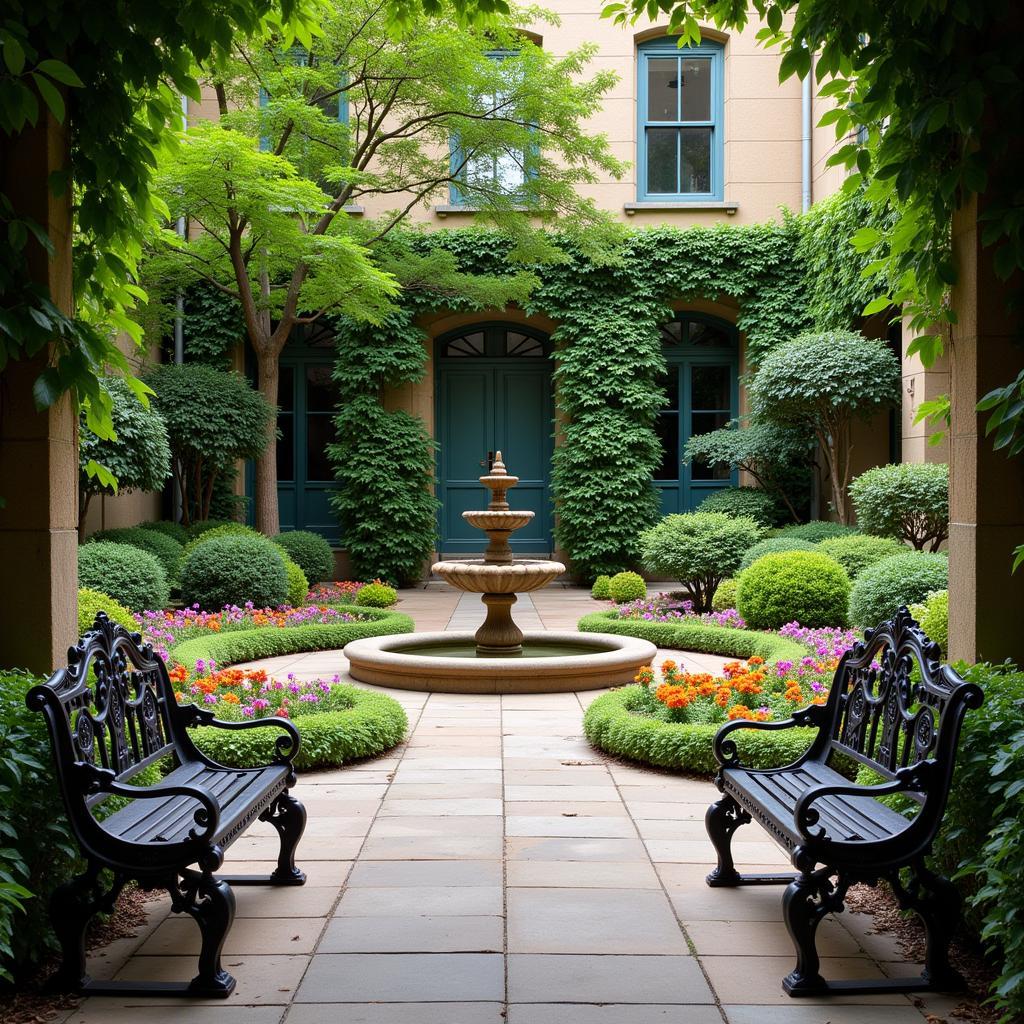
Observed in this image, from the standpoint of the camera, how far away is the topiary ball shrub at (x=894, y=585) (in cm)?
866

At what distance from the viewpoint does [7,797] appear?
Result: 3.05m

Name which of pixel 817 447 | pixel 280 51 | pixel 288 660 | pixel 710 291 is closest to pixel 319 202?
pixel 280 51

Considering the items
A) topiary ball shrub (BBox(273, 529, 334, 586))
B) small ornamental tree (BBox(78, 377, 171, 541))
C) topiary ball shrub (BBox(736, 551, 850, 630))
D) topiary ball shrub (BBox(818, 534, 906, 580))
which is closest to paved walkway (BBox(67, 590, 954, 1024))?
topiary ball shrub (BBox(736, 551, 850, 630))

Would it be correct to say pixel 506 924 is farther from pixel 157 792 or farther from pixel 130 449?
pixel 130 449

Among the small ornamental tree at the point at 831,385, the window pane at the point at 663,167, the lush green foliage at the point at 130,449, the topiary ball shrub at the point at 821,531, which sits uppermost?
the window pane at the point at 663,167

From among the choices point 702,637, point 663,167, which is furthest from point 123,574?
point 663,167

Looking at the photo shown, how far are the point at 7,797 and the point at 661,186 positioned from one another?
15320 millimetres

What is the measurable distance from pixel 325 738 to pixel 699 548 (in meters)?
7.07

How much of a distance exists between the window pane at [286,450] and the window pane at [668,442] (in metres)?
5.54

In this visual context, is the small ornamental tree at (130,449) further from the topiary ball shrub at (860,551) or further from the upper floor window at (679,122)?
the upper floor window at (679,122)

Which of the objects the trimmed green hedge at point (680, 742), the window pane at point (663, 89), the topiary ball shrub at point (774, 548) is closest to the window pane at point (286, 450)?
the window pane at point (663, 89)

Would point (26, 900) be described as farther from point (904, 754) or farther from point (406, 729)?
point (406, 729)

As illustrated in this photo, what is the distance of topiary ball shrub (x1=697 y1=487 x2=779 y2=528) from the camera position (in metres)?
15.4

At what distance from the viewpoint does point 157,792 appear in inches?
129
